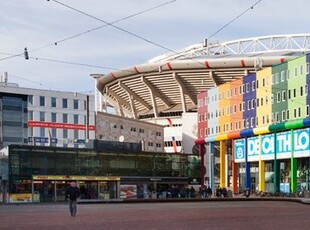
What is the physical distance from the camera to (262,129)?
8906 centimetres

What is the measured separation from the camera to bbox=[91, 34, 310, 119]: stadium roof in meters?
123

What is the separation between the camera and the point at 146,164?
87.6m

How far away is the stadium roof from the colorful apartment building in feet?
55.2

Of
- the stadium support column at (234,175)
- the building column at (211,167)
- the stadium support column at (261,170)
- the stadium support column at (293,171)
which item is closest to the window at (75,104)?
the building column at (211,167)

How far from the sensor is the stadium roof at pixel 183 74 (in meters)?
123

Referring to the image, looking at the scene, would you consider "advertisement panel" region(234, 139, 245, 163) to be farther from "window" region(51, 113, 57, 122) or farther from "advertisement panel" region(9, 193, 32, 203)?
"window" region(51, 113, 57, 122)

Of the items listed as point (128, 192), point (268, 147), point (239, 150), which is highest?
point (268, 147)

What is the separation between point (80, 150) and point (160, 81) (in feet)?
185

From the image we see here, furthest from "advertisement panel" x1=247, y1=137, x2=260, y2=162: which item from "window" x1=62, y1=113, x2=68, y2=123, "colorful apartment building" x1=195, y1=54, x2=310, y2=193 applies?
"window" x1=62, y1=113, x2=68, y2=123

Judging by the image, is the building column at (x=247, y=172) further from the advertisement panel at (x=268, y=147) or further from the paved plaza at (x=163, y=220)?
the paved plaza at (x=163, y=220)

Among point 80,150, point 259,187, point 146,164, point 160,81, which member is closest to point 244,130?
point 259,187

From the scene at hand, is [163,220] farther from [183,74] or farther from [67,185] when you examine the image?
[183,74]

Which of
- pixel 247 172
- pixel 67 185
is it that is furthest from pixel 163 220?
pixel 247 172

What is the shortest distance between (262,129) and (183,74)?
4100cm
